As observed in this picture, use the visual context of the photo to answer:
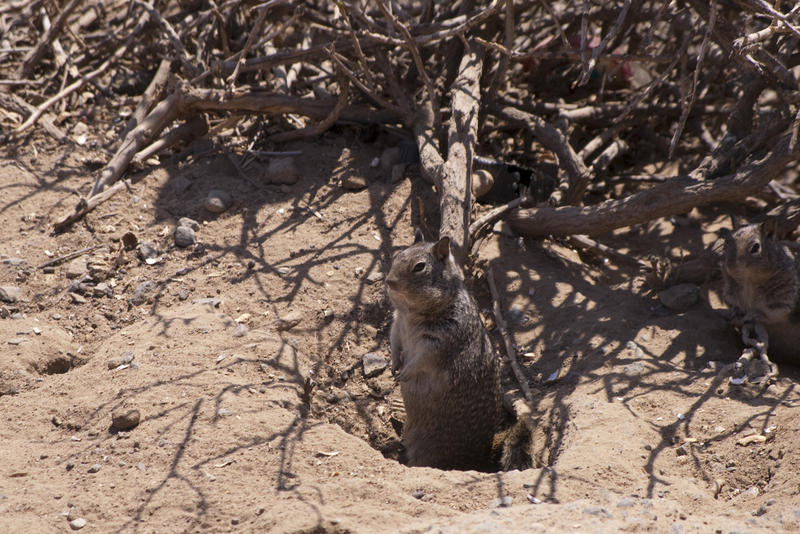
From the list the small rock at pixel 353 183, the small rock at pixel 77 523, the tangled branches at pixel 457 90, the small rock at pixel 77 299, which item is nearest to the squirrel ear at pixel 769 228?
the tangled branches at pixel 457 90

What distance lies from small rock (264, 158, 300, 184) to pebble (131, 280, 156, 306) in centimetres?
160

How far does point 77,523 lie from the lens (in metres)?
3.55

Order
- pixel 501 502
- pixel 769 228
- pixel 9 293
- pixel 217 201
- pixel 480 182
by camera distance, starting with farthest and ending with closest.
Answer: pixel 480 182 → pixel 217 201 → pixel 769 228 → pixel 9 293 → pixel 501 502

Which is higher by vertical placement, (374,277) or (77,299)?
(374,277)

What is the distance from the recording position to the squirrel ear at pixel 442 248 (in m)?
4.90

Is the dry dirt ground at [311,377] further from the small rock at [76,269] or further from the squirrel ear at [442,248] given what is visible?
the squirrel ear at [442,248]

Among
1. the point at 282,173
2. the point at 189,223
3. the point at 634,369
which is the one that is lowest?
the point at 634,369

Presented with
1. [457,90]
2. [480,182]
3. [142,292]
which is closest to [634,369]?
[480,182]

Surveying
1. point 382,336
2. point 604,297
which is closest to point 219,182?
point 382,336

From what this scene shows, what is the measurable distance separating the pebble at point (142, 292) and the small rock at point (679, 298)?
4120mm

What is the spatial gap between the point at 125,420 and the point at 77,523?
2.55 ft

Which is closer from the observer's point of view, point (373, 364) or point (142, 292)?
point (142, 292)

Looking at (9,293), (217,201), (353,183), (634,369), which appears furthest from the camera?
(353,183)

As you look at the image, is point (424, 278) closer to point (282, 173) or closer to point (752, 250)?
point (282, 173)
